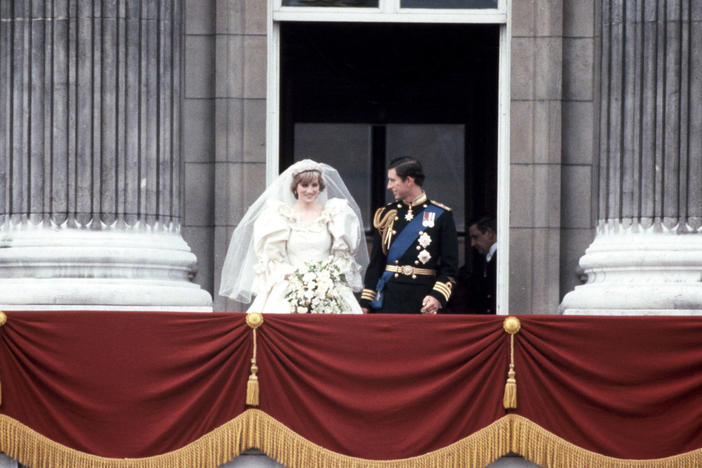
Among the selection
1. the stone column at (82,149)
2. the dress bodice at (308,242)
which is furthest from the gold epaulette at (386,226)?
the stone column at (82,149)

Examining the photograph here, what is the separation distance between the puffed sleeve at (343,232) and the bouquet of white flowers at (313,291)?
0.45 m

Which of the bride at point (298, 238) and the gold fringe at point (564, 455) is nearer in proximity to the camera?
the gold fringe at point (564, 455)

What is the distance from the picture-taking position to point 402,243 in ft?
35.9

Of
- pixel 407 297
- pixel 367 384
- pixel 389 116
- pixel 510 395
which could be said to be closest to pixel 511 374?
pixel 510 395

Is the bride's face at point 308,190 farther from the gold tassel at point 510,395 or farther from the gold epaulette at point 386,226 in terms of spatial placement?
the gold tassel at point 510,395

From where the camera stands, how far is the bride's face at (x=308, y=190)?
1072 centimetres

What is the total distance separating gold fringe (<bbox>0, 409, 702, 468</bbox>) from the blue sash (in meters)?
2.15

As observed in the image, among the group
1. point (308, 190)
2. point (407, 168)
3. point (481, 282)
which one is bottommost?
point (481, 282)

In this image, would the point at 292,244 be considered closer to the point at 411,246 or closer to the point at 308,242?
the point at 308,242

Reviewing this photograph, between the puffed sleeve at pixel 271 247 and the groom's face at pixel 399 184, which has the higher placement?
the groom's face at pixel 399 184

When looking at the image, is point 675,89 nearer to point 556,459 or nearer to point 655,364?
point 655,364

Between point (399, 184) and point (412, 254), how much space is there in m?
0.57

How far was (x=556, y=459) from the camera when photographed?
29.6ft

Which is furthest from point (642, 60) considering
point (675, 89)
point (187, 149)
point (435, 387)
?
point (187, 149)
